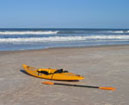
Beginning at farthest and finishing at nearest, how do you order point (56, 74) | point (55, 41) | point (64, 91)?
point (55, 41) < point (56, 74) < point (64, 91)

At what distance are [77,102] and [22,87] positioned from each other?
2.20m

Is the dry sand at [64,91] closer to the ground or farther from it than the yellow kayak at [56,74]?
closer to the ground

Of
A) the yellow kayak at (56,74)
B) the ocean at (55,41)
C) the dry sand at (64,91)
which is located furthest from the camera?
the ocean at (55,41)

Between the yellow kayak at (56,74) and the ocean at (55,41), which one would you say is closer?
the yellow kayak at (56,74)

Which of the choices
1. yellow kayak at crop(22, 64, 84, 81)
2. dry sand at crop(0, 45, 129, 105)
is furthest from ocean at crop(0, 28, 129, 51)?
dry sand at crop(0, 45, 129, 105)

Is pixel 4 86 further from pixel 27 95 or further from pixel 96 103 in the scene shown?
pixel 96 103

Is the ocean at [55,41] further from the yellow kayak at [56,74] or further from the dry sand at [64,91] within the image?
the dry sand at [64,91]

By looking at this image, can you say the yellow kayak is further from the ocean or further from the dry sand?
the ocean

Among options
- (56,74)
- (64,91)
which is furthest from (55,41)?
(64,91)

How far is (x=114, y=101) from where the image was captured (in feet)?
19.2

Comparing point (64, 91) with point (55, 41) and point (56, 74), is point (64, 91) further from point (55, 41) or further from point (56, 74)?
point (55, 41)

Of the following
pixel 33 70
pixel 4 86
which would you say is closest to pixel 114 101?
pixel 4 86

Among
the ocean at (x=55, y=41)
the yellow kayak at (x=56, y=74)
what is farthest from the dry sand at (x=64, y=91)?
the ocean at (x=55, y=41)

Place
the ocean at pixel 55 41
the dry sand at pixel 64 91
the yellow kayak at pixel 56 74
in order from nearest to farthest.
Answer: the dry sand at pixel 64 91 < the yellow kayak at pixel 56 74 < the ocean at pixel 55 41
